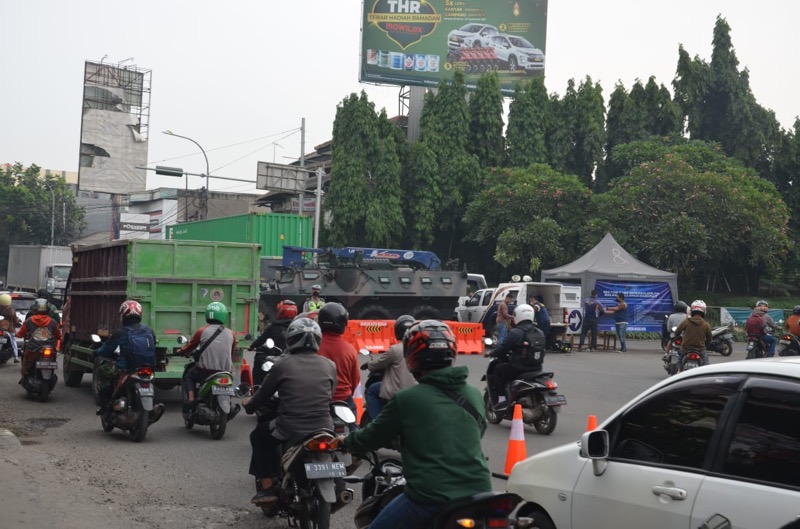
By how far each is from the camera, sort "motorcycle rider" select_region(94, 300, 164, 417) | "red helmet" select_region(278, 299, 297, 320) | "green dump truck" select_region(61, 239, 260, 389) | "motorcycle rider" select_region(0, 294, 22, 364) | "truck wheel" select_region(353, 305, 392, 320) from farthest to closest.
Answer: "truck wheel" select_region(353, 305, 392, 320) < "motorcycle rider" select_region(0, 294, 22, 364) < "green dump truck" select_region(61, 239, 260, 389) < "red helmet" select_region(278, 299, 297, 320) < "motorcycle rider" select_region(94, 300, 164, 417)

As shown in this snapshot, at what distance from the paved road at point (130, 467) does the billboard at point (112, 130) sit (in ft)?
175

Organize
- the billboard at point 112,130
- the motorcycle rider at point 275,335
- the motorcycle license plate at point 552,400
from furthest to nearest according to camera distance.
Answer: the billboard at point 112,130, the motorcycle license plate at point 552,400, the motorcycle rider at point 275,335

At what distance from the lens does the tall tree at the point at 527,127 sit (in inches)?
1932

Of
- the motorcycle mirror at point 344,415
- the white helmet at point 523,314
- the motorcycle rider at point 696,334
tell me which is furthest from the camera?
the motorcycle rider at point 696,334

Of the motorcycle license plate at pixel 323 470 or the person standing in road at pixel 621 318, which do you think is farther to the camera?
the person standing in road at pixel 621 318

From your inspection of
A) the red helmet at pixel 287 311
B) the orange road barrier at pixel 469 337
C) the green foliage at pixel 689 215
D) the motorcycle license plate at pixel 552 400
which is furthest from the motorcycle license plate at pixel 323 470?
the green foliage at pixel 689 215

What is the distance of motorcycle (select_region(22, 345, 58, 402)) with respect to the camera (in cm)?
1351

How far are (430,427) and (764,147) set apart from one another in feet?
164

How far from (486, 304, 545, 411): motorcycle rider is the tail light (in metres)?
5.66

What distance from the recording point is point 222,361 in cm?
1055

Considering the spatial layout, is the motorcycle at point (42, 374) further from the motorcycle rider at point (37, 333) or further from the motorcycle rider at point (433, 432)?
the motorcycle rider at point (433, 432)

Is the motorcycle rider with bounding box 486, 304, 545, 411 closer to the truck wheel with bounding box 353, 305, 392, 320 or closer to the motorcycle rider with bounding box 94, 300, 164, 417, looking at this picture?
the motorcycle rider with bounding box 94, 300, 164, 417

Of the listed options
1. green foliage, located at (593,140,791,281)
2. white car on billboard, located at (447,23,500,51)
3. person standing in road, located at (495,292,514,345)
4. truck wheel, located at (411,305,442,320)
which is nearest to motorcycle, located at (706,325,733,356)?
person standing in road, located at (495,292,514,345)

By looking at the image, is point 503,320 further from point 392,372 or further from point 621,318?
point 392,372
